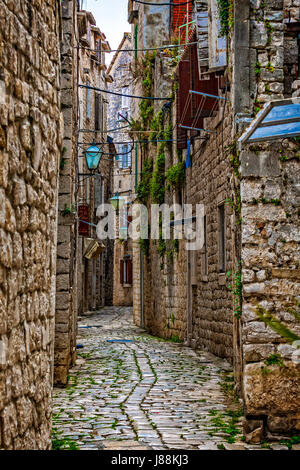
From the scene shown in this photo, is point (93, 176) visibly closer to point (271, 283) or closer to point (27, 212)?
point (271, 283)

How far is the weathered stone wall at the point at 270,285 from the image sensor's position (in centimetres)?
634

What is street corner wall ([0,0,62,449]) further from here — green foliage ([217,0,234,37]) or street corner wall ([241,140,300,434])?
green foliage ([217,0,234,37])

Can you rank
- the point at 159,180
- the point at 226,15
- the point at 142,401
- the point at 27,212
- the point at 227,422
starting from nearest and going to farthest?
1. the point at 27,212
2. the point at 227,422
3. the point at 142,401
4. the point at 226,15
5. the point at 159,180

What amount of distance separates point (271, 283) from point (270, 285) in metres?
0.02

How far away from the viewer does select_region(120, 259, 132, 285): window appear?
130ft

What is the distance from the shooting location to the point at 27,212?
3.66 metres

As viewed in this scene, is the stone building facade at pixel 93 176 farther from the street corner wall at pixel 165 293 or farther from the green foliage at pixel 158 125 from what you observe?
the street corner wall at pixel 165 293

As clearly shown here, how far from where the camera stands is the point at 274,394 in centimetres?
636

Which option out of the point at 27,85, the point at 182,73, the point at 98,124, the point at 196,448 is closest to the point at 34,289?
the point at 27,85

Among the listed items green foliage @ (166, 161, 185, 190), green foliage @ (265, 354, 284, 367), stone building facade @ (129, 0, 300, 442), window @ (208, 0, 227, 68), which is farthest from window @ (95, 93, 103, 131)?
green foliage @ (265, 354, 284, 367)

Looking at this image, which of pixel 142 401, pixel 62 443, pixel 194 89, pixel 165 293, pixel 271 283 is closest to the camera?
pixel 62 443

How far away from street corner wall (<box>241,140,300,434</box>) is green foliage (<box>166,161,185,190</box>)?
10.3 meters

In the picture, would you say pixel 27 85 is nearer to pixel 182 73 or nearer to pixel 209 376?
pixel 209 376

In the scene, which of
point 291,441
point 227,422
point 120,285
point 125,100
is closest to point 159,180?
point 227,422
